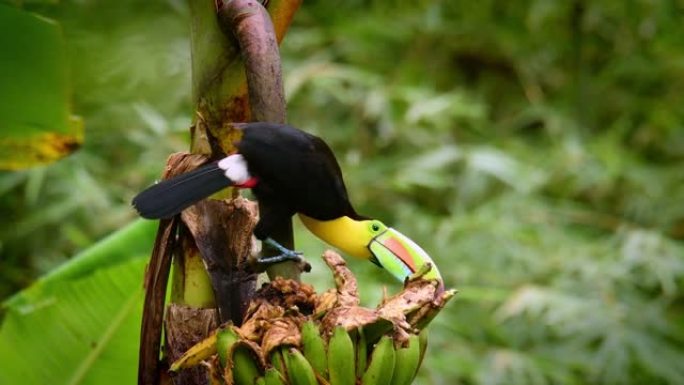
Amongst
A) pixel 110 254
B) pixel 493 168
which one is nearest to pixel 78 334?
pixel 110 254

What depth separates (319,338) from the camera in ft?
2.10

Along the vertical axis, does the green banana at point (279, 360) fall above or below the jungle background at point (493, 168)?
above

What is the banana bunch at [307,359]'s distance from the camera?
63cm

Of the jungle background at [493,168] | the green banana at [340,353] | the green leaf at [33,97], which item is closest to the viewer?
the green banana at [340,353]

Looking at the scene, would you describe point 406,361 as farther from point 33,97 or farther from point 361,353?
point 33,97

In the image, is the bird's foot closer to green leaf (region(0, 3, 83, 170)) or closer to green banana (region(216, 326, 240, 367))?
green banana (region(216, 326, 240, 367))

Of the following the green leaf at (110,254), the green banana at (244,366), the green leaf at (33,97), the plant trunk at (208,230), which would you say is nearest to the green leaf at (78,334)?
the green leaf at (110,254)

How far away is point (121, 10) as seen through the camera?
1101 millimetres

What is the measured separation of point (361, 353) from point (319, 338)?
36mm

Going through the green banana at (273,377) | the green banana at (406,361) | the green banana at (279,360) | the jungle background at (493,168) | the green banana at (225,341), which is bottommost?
the jungle background at (493,168)

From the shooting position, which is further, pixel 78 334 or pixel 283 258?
pixel 78 334

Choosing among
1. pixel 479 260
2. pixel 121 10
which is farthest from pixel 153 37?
pixel 479 260

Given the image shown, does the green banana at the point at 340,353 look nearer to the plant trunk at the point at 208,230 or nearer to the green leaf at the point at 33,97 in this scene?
the plant trunk at the point at 208,230

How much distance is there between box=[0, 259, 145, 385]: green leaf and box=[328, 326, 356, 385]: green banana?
0.50m
